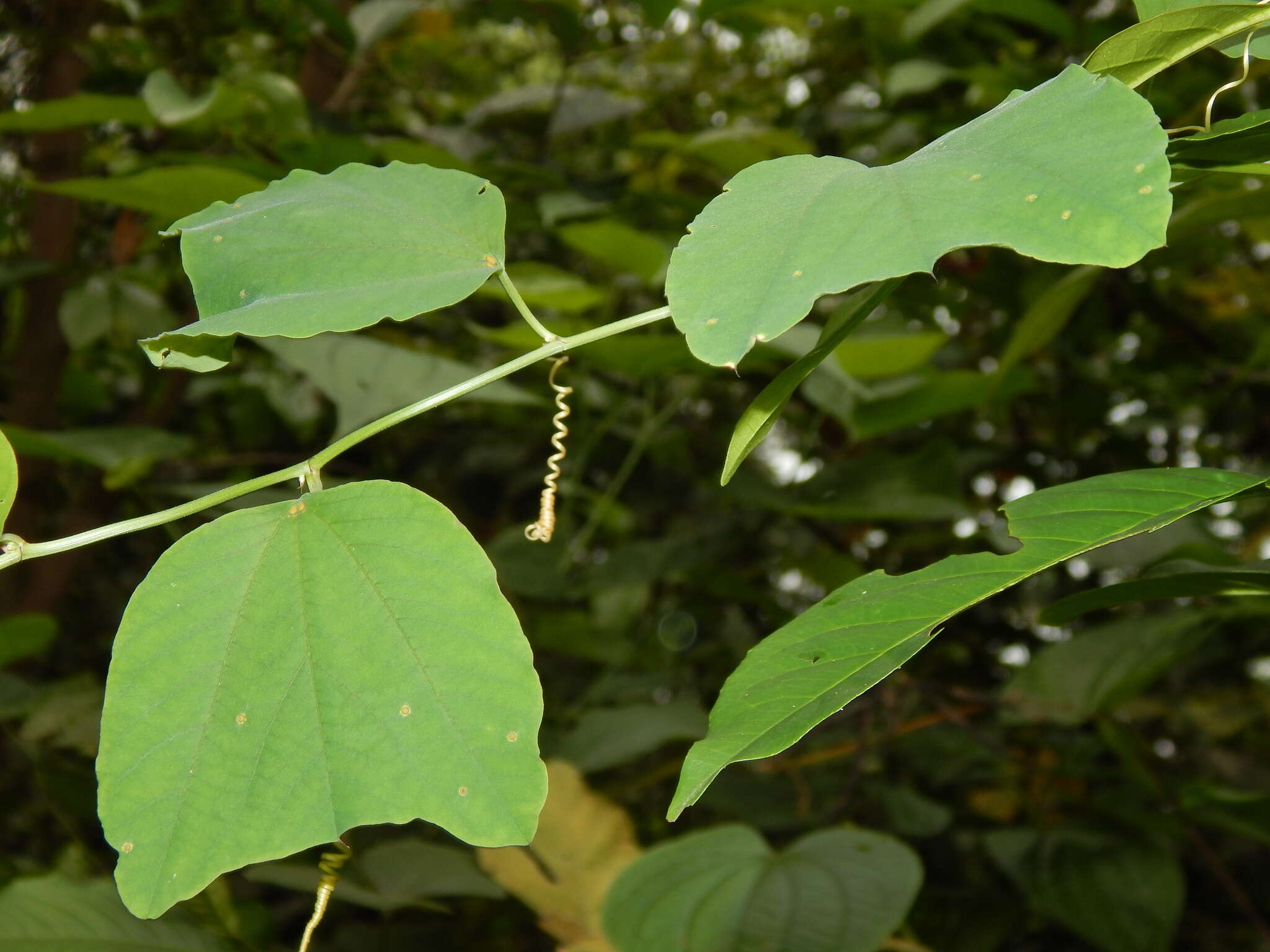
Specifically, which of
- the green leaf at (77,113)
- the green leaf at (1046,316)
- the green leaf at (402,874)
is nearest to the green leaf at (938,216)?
the green leaf at (1046,316)

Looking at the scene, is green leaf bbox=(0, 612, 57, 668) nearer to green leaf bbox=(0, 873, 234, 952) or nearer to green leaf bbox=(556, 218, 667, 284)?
green leaf bbox=(0, 873, 234, 952)

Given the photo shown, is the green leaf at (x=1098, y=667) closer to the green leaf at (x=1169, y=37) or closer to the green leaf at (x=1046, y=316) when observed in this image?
the green leaf at (x=1046, y=316)

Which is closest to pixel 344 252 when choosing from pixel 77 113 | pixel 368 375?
pixel 368 375

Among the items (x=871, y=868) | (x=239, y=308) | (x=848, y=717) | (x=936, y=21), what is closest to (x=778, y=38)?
(x=936, y=21)

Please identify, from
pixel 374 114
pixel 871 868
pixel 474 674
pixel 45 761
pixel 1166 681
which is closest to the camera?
pixel 474 674

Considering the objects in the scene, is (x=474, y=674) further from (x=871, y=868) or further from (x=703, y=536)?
(x=703, y=536)

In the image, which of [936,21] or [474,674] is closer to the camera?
[474,674]

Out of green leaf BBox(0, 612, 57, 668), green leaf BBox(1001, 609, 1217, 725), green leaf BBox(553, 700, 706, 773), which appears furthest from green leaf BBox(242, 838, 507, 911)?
green leaf BBox(1001, 609, 1217, 725)
